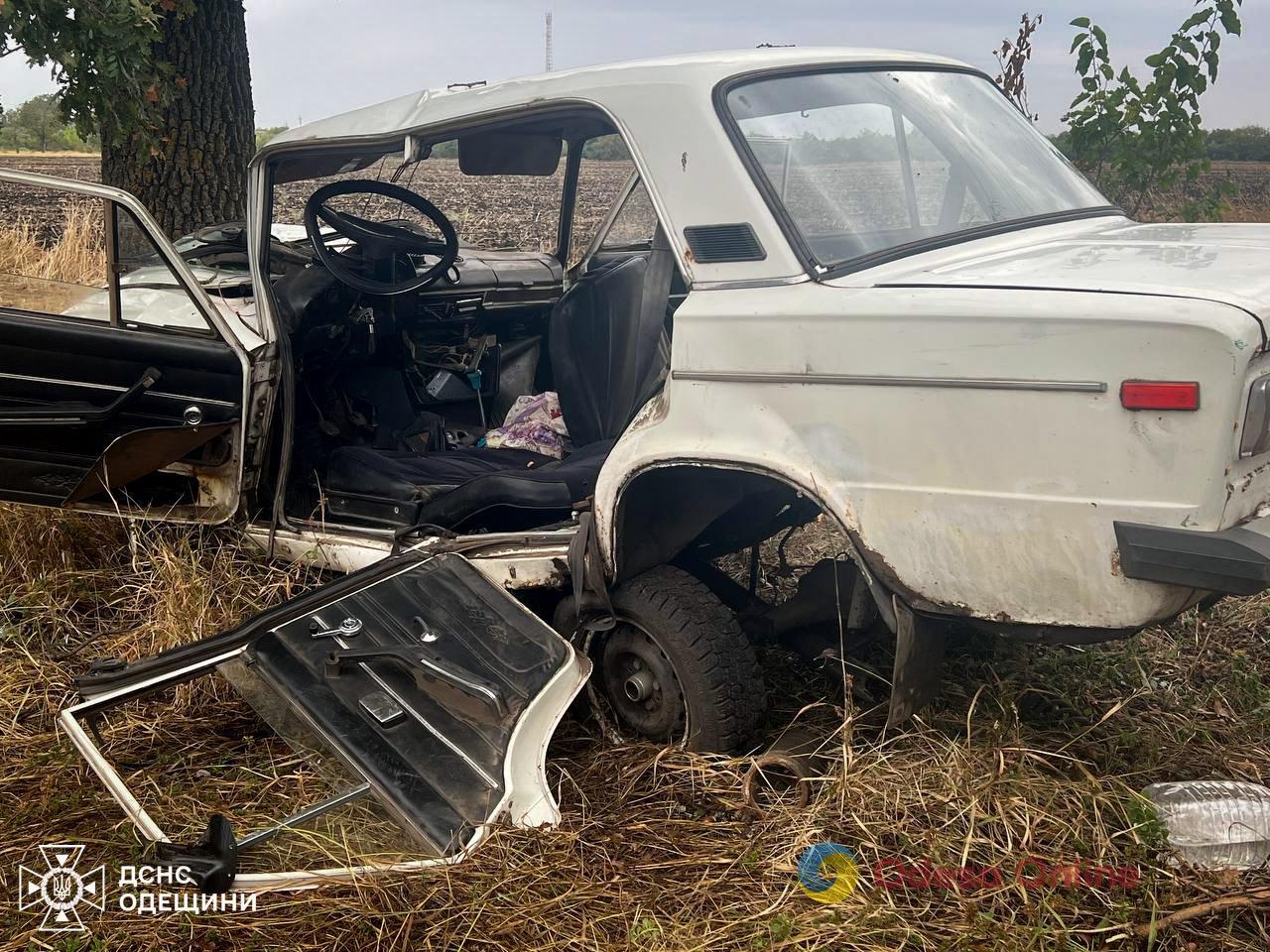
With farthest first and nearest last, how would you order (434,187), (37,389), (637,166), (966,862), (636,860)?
(434,187)
(37,389)
(637,166)
(636,860)
(966,862)

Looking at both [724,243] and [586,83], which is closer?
[724,243]

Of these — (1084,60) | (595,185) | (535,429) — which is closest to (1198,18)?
(1084,60)

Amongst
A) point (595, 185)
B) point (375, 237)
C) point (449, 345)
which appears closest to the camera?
point (375, 237)

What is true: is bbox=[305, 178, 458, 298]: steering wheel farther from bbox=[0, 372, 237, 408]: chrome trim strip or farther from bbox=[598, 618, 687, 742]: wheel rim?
bbox=[598, 618, 687, 742]: wheel rim

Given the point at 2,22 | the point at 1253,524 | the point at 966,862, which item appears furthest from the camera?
the point at 2,22

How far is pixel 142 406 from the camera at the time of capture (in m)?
3.61

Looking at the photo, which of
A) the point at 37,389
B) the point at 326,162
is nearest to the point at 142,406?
the point at 37,389

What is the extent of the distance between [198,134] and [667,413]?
4599 mm

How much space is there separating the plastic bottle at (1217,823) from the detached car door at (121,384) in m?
2.93

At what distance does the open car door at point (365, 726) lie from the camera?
2531 millimetres

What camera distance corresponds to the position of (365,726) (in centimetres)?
272

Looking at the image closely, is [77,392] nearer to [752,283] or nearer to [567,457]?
[567,457]

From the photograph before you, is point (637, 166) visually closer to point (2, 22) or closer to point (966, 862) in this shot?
point (966, 862)

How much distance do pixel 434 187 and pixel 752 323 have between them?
2244mm
